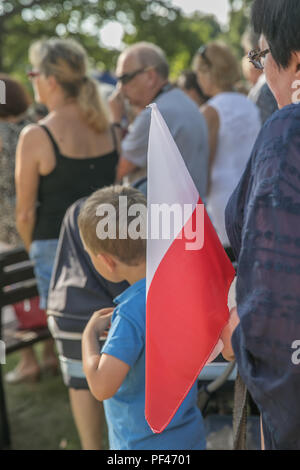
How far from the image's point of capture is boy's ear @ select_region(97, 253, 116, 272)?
1.72m

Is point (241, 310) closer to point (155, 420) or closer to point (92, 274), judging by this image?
point (155, 420)

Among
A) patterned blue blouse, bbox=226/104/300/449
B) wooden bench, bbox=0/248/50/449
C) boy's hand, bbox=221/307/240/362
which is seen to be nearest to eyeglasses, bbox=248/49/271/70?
patterned blue blouse, bbox=226/104/300/449

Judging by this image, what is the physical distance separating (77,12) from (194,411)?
17788 mm

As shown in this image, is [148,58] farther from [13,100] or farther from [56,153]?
[13,100]

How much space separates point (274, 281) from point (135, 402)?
872 millimetres

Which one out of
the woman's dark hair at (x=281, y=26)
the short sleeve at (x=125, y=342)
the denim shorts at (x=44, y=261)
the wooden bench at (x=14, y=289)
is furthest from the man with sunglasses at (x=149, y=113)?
the woman's dark hair at (x=281, y=26)

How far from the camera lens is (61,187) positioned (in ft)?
9.61

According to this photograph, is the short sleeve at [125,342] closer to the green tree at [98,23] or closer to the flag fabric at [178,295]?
the flag fabric at [178,295]

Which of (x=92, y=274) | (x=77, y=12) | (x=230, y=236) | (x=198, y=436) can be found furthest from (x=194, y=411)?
(x=77, y=12)

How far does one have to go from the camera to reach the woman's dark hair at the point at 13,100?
152 inches

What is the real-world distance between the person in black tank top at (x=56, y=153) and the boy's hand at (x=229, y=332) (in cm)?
180

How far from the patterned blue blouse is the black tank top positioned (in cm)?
191

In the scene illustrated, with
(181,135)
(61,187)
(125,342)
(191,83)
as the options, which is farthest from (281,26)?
(191,83)

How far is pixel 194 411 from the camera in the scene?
1.86 m
